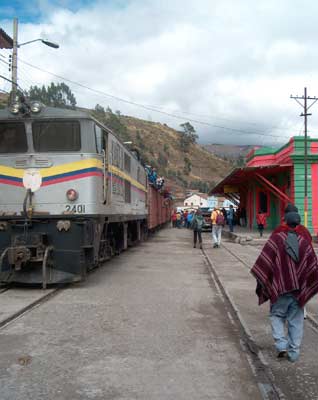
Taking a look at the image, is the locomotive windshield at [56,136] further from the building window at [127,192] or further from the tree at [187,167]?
the tree at [187,167]

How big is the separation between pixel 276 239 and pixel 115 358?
218cm

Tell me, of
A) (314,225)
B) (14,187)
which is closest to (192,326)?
(14,187)

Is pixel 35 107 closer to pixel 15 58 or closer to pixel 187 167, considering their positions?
pixel 15 58

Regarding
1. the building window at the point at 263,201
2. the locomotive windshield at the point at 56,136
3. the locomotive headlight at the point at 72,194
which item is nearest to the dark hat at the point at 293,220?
the locomotive headlight at the point at 72,194

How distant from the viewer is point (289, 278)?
5.16 m

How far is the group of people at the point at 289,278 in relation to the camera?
518cm

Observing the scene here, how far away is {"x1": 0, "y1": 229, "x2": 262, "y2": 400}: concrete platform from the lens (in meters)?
4.35

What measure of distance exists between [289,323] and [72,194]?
17.6 feet

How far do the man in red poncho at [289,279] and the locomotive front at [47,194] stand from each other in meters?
4.74

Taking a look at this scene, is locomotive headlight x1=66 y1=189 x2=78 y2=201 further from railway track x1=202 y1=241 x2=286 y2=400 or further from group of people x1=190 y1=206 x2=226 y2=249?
group of people x1=190 y1=206 x2=226 y2=249

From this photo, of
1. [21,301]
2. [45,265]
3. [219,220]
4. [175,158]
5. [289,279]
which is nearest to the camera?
[289,279]

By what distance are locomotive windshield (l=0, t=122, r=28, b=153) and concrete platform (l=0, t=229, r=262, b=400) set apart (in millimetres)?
3057

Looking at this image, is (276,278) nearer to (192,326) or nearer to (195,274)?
(192,326)

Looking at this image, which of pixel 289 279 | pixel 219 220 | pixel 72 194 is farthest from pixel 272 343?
pixel 219 220
